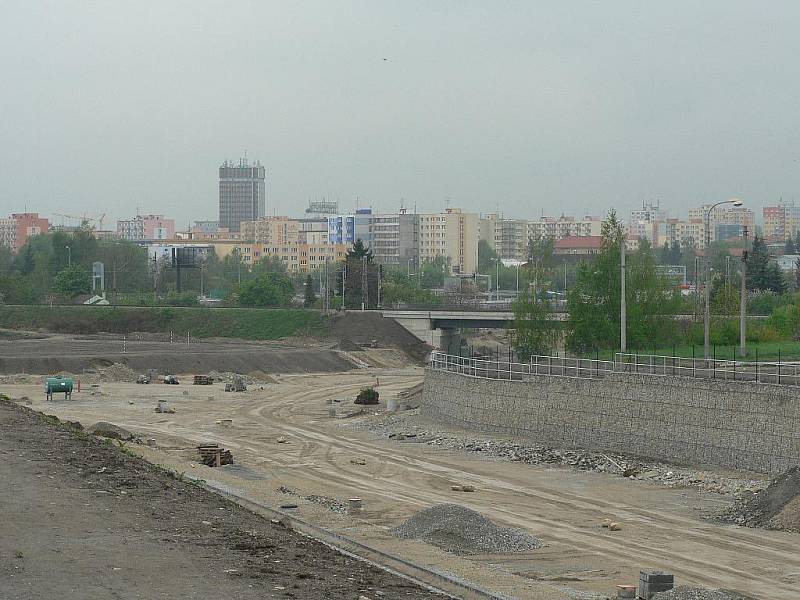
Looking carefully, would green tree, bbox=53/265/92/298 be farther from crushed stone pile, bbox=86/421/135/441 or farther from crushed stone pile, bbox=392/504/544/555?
crushed stone pile, bbox=392/504/544/555

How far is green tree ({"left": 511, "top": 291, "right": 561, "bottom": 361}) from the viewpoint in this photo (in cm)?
8131

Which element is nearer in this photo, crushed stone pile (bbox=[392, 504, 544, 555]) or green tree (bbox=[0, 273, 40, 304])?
crushed stone pile (bbox=[392, 504, 544, 555])

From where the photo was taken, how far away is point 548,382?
5688 centimetres

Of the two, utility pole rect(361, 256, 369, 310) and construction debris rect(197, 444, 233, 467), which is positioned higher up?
utility pole rect(361, 256, 369, 310)

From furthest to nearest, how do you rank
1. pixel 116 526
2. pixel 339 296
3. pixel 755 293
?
pixel 339 296, pixel 755 293, pixel 116 526

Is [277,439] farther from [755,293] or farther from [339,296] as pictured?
[339,296]


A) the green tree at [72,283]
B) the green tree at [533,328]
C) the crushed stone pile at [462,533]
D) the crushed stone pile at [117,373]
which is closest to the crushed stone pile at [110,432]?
the crushed stone pile at [462,533]

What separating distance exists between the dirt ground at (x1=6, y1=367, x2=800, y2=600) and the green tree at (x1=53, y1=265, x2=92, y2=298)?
104552 millimetres

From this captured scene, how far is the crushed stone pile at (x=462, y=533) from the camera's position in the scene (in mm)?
30375

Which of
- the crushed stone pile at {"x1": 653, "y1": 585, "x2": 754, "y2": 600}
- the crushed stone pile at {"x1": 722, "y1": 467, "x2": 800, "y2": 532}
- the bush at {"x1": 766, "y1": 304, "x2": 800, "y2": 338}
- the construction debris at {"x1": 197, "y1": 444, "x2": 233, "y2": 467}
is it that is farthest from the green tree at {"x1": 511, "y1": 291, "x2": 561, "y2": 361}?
the crushed stone pile at {"x1": 653, "y1": 585, "x2": 754, "y2": 600}

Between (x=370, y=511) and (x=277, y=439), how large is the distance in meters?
23.4

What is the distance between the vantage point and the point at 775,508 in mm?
35812

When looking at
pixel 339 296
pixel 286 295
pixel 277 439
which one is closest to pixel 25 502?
pixel 277 439

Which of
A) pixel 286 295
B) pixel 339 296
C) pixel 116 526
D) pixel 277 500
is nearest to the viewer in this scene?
pixel 116 526
